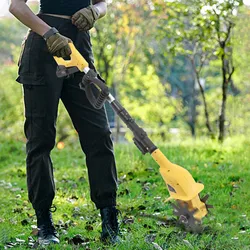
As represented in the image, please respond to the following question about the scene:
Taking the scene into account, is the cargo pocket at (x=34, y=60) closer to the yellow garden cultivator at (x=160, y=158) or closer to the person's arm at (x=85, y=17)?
the yellow garden cultivator at (x=160, y=158)

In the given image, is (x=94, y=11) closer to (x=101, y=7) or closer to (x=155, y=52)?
(x=101, y=7)

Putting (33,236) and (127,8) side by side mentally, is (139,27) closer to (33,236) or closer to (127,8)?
(127,8)

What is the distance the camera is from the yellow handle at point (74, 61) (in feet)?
12.5

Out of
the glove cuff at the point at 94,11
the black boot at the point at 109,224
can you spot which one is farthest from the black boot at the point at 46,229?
the glove cuff at the point at 94,11

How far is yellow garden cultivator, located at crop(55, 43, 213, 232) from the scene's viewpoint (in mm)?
3779

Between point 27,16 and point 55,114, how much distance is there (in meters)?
0.61

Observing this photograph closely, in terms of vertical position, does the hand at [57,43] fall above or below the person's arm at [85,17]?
below

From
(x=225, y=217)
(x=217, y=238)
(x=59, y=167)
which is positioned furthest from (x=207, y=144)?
(x=217, y=238)

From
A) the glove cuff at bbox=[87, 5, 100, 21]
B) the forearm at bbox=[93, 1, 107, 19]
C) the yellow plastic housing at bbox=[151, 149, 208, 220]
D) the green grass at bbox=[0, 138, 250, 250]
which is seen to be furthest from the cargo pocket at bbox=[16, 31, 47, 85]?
the green grass at bbox=[0, 138, 250, 250]

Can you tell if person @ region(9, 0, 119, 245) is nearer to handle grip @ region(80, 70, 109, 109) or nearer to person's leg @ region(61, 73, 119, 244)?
person's leg @ region(61, 73, 119, 244)

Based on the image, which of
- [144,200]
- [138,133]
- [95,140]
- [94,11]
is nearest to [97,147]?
[95,140]

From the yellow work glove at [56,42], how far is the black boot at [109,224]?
988 mm

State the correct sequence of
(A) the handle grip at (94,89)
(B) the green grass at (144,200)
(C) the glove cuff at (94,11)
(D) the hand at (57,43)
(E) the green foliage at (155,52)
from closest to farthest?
(D) the hand at (57,43)
(A) the handle grip at (94,89)
(C) the glove cuff at (94,11)
(B) the green grass at (144,200)
(E) the green foliage at (155,52)

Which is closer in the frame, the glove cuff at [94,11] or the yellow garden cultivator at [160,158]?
the yellow garden cultivator at [160,158]
